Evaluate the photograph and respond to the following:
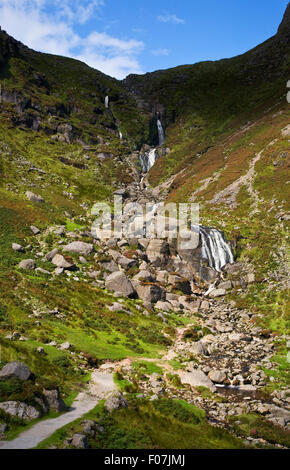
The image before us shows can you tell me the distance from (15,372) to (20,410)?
2.07 meters

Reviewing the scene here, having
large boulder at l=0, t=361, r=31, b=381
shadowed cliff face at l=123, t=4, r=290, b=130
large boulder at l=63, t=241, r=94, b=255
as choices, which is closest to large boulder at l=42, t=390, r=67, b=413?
large boulder at l=0, t=361, r=31, b=381

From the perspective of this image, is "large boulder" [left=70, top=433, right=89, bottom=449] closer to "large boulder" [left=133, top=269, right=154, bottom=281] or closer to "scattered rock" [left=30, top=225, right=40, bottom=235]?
"large boulder" [left=133, top=269, right=154, bottom=281]

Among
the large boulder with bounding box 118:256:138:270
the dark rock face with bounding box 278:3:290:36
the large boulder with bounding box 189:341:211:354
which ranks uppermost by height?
the dark rock face with bounding box 278:3:290:36

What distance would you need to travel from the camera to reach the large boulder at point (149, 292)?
38156 millimetres

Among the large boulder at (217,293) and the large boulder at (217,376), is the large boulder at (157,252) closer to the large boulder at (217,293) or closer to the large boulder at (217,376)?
the large boulder at (217,293)

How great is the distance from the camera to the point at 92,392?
59.3 ft

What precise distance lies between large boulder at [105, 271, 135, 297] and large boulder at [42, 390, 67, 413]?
72.1ft

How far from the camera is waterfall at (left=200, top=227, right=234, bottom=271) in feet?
165

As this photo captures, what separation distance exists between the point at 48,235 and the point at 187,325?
22867 mm

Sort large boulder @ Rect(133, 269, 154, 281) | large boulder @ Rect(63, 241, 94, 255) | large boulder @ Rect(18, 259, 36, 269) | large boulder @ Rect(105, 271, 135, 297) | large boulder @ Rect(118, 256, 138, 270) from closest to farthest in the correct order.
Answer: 1. large boulder @ Rect(18, 259, 36, 269)
2. large boulder @ Rect(105, 271, 135, 297)
3. large boulder @ Rect(133, 269, 154, 281)
4. large boulder @ Rect(63, 241, 94, 255)
5. large boulder @ Rect(118, 256, 138, 270)

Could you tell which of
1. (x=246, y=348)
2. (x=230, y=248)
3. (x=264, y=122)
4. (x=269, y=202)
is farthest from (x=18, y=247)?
(x=264, y=122)

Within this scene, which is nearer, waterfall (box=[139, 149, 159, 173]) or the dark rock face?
waterfall (box=[139, 149, 159, 173])

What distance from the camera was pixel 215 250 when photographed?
5162 cm

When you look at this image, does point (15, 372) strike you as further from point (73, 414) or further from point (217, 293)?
point (217, 293)
